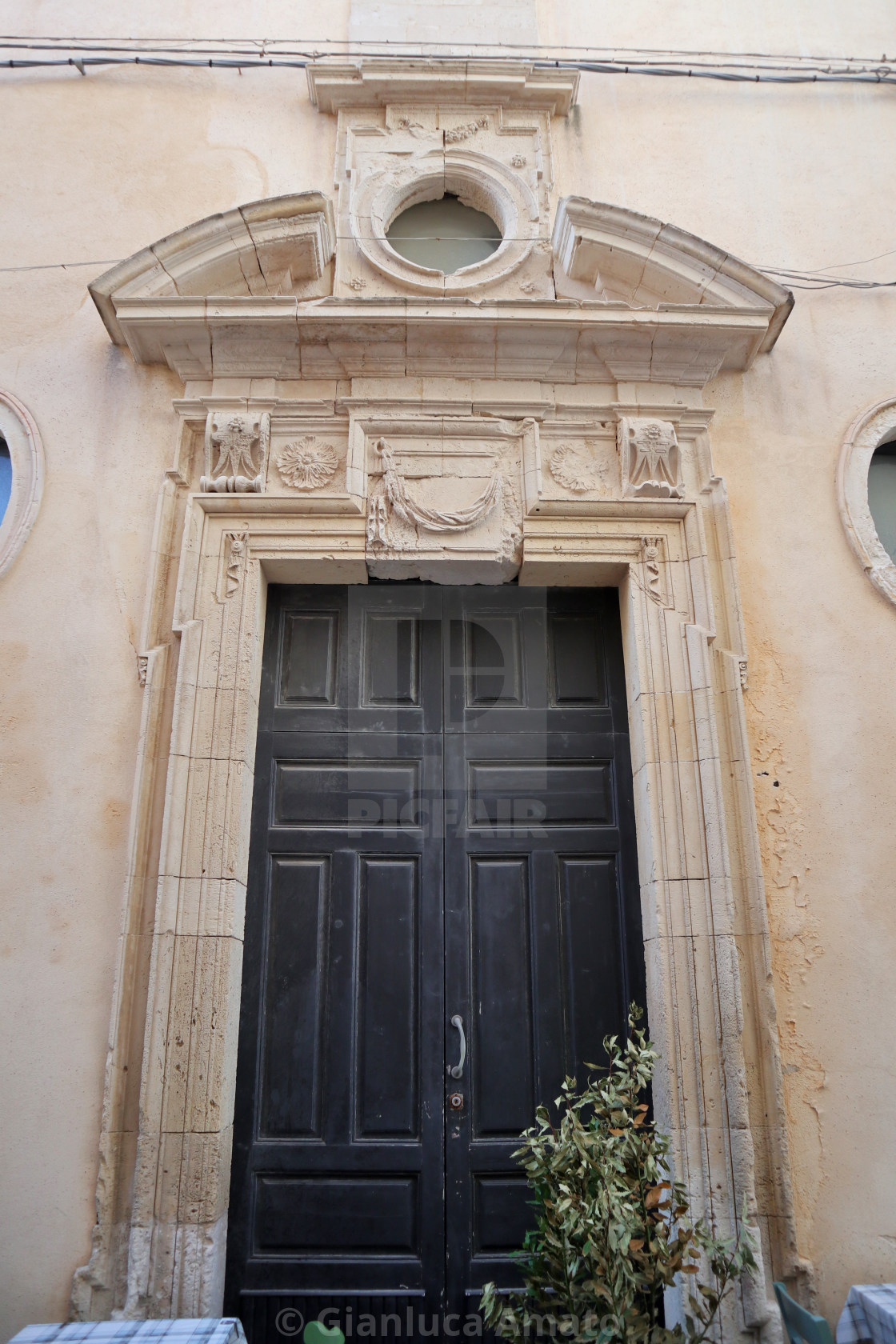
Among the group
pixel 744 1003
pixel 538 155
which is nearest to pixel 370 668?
pixel 744 1003

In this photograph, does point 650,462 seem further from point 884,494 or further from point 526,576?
point 884,494

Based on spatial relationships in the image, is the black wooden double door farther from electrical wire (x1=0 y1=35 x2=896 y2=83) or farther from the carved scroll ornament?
electrical wire (x1=0 y1=35 x2=896 y2=83)

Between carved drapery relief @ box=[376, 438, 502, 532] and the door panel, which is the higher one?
carved drapery relief @ box=[376, 438, 502, 532]

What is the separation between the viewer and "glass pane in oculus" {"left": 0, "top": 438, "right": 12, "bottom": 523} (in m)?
4.12

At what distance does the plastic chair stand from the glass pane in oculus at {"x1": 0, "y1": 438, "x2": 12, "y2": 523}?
421cm

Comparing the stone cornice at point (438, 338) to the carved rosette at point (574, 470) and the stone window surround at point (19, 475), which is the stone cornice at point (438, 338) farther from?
the stone window surround at point (19, 475)

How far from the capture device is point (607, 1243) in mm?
2570

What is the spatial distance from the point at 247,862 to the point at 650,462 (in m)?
2.42

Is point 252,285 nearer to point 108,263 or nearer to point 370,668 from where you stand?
point 108,263

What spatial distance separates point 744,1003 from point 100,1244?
243cm

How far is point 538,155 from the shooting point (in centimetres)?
449

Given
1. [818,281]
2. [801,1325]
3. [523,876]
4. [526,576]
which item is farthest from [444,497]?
[801,1325]

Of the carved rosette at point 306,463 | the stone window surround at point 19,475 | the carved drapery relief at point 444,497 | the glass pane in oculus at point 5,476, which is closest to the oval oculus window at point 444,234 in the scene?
the carved drapery relief at point 444,497

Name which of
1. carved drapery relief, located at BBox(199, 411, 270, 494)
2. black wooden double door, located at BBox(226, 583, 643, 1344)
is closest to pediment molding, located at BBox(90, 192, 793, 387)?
carved drapery relief, located at BBox(199, 411, 270, 494)
